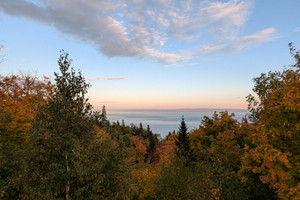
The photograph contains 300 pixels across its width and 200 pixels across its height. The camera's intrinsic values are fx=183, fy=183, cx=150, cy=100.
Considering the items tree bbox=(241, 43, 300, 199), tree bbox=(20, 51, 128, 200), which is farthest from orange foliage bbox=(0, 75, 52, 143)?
tree bbox=(241, 43, 300, 199)

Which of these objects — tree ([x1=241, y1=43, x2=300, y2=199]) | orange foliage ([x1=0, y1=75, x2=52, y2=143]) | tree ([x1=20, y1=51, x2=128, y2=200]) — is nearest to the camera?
tree ([x1=20, y1=51, x2=128, y2=200])

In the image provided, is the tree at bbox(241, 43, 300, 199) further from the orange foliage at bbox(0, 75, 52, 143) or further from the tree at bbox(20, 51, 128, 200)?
the orange foliage at bbox(0, 75, 52, 143)

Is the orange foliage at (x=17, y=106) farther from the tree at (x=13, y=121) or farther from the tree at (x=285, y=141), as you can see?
the tree at (x=285, y=141)

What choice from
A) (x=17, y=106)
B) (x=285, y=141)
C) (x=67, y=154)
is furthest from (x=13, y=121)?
(x=285, y=141)

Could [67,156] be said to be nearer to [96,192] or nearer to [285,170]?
[96,192]

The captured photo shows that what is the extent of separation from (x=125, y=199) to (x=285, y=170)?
1145cm

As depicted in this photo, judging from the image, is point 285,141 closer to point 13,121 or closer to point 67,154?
point 67,154

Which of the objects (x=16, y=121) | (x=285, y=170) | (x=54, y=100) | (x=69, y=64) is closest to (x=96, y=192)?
(x=54, y=100)

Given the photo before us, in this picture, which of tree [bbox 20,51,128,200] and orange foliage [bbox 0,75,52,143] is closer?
tree [bbox 20,51,128,200]

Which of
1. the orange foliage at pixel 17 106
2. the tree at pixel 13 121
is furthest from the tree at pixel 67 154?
the orange foliage at pixel 17 106

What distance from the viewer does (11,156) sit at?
15.0 m

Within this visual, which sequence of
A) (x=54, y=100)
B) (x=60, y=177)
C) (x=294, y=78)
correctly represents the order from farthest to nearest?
(x=294, y=78) → (x=54, y=100) → (x=60, y=177)

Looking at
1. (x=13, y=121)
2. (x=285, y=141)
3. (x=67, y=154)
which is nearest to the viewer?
(x=67, y=154)

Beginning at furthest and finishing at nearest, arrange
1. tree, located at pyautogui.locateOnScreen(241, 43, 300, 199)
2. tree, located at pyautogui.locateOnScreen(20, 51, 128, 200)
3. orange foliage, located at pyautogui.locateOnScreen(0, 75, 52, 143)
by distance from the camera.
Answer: orange foliage, located at pyautogui.locateOnScreen(0, 75, 52, 143), tree, located at pyautogui.locateOnScreen(241, 43, 300, 199), tree, located at pyautogui.locateOnScreen(20, 51, 128, 200)
